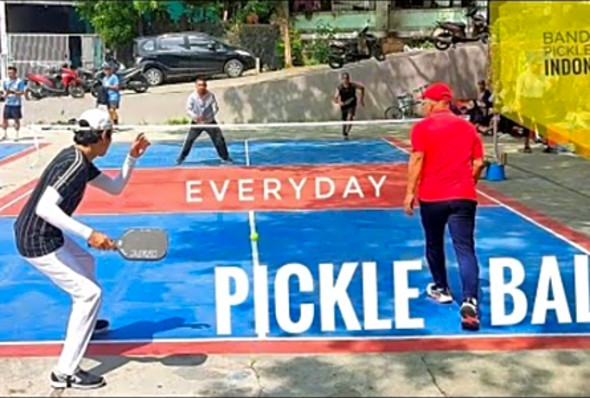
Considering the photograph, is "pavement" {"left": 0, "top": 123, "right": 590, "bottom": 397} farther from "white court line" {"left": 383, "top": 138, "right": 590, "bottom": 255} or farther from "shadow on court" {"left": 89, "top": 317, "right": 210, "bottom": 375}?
"white court line" {"left": 383, "top": 138, "right": 590, "bottom": 255}

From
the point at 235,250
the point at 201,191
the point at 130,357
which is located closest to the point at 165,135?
the point at 201,191

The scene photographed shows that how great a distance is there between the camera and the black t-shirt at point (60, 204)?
571 centimetres

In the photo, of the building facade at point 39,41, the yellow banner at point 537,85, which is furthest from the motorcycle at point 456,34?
the building facade at point 39,41

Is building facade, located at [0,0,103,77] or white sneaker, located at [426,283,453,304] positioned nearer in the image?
white sneaker, located at [426,283,453,304]

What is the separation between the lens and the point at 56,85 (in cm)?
3066

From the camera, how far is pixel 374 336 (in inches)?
274

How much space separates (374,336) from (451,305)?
3.75 ft

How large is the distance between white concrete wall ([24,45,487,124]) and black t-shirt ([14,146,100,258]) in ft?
73.9

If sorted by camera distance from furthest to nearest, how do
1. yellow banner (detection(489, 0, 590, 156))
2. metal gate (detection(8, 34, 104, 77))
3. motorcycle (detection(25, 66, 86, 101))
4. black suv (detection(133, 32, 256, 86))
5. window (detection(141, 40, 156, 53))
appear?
1. metal gate (detection(8, 34, 104, 77))
2. window (detection(141, 40, 156, 53))
3. black suv (detection(133, 32, 256, 86))
4. motorcycle (detection(25, 66, 86, 101))
5. yellow banner (detection(489, 0, 590, 156))

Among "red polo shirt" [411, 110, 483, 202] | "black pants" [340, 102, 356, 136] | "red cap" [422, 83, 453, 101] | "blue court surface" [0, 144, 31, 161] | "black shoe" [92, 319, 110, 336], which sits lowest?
"blue court surface" [0, 144, 31, 161]

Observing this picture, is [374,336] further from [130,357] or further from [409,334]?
[130,357]

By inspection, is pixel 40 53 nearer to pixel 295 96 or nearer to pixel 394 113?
pixel 295 96

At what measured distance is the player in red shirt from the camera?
7148 millimetres

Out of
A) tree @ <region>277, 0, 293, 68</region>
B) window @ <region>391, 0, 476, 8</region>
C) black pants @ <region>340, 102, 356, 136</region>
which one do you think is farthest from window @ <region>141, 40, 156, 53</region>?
window @ <region>391, 0, 476, 8</region>
